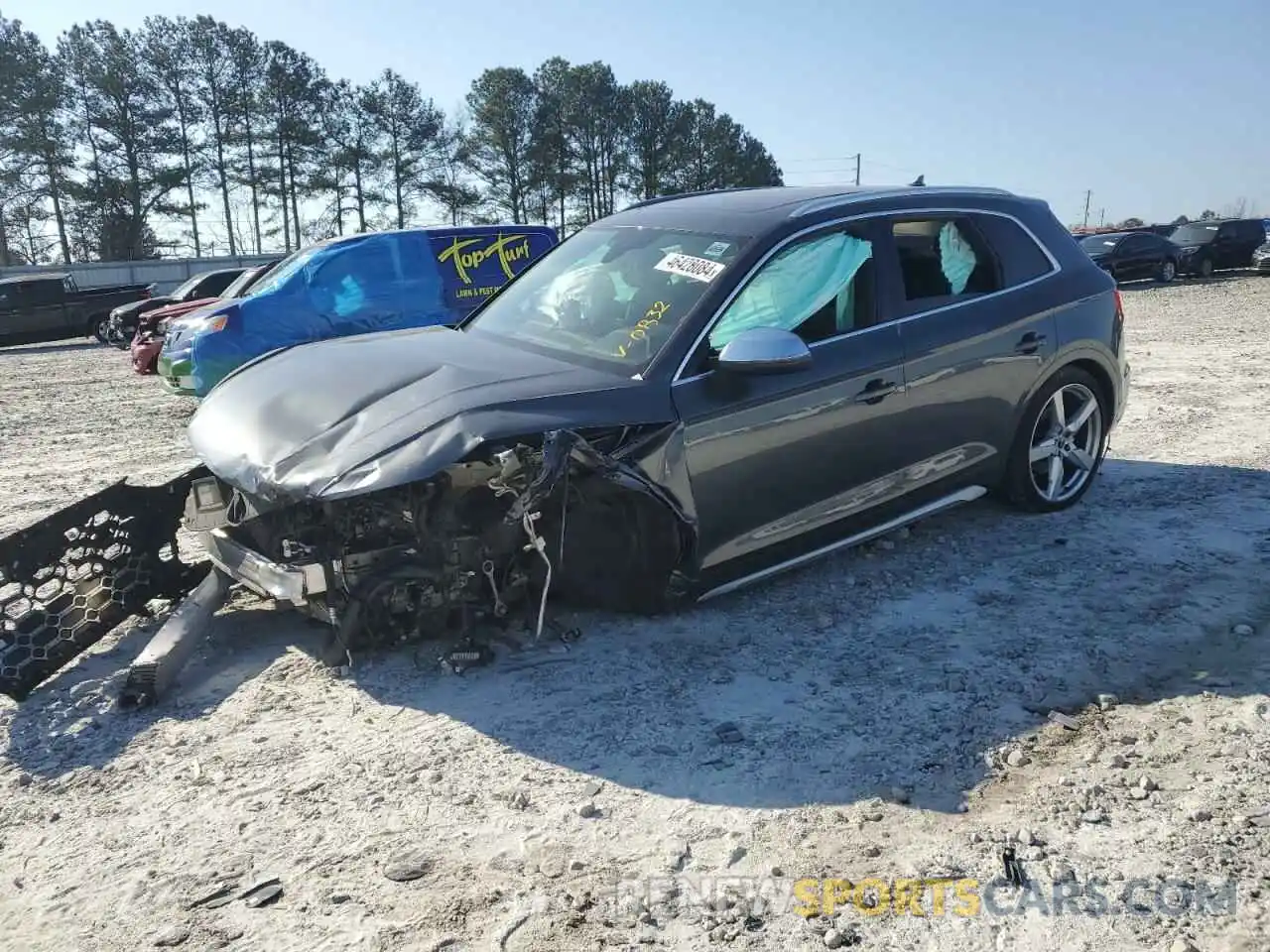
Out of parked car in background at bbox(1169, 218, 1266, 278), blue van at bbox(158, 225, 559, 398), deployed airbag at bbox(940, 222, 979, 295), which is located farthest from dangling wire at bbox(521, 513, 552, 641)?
parked car in background at bbox(1169, 218, 1266, 278)

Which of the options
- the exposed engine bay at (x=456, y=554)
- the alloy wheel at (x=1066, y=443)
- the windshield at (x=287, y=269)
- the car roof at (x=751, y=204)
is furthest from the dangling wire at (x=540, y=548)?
the windshield at (x=287, y=269)

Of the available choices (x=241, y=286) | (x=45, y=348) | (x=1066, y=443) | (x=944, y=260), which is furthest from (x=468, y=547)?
(x=45, y=348)

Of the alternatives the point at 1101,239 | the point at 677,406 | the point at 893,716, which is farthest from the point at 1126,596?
the point at 1101,239

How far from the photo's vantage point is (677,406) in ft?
13.3

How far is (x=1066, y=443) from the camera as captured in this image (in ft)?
18.9

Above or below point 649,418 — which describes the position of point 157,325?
above

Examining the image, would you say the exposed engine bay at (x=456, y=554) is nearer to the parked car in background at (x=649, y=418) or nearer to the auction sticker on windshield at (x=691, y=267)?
the parked car in background at (x=649, y=418)

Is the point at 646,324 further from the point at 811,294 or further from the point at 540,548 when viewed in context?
the point at 540,548

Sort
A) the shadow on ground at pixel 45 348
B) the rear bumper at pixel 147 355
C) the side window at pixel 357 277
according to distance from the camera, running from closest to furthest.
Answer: the side window at pixel 357 277, the rear bumper at pixel 147 355, the shadow on ground at pixel 45 348

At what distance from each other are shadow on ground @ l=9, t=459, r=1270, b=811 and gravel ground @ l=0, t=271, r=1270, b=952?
0.05 feet

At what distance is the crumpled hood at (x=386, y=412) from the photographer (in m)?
3.59

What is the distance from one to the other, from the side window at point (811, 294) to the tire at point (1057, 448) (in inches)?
54.1

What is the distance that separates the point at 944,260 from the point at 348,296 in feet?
24.0

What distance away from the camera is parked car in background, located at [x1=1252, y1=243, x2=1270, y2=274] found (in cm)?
2648
